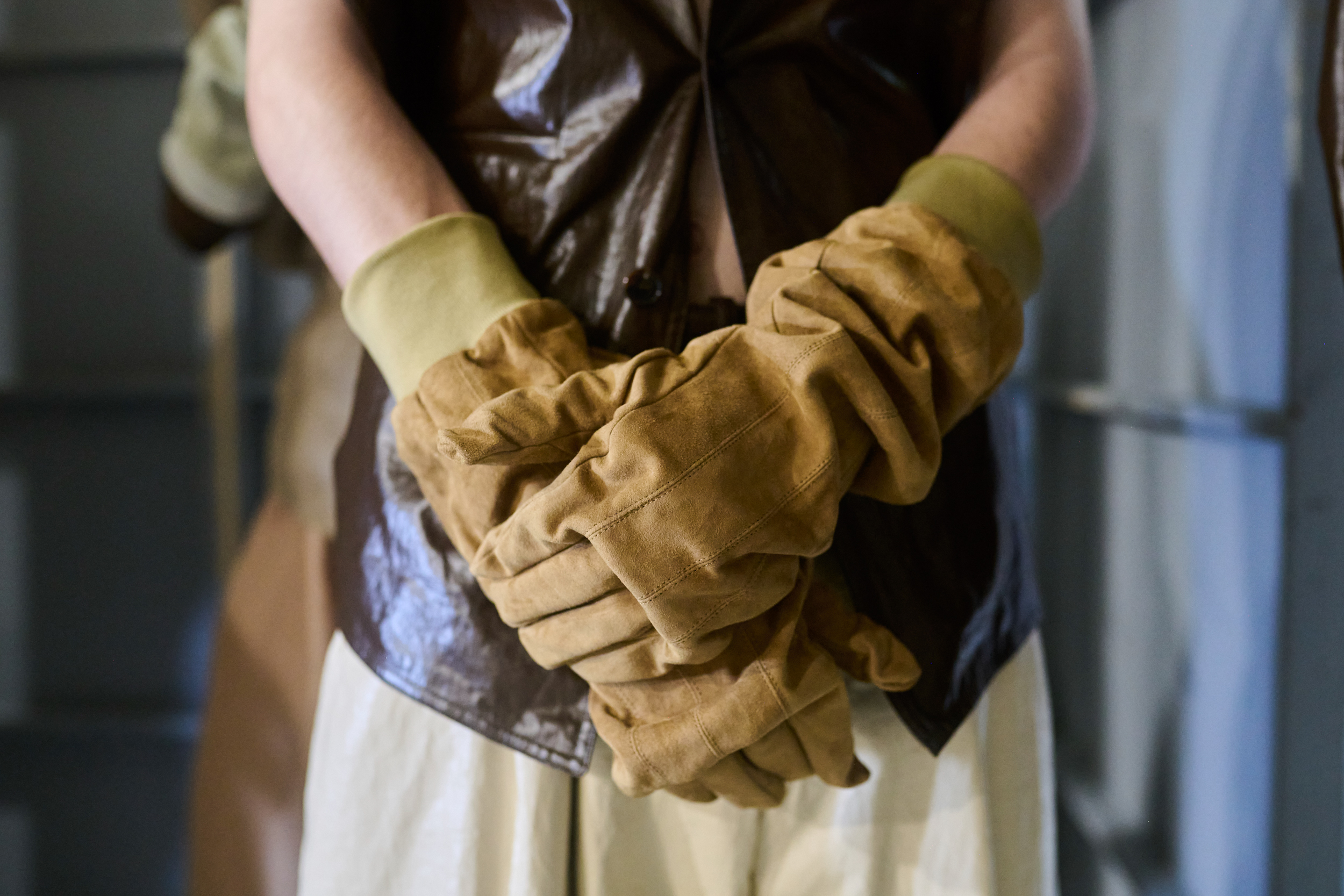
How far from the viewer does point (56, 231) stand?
174 cm

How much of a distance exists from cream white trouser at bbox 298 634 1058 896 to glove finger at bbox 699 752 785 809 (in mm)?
41

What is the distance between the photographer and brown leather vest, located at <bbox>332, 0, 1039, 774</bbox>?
1.71 ft

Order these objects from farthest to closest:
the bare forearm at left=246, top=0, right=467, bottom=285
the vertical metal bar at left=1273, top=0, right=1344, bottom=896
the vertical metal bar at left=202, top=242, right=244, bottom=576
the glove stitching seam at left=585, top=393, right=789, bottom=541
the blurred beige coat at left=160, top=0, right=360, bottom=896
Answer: the vertical metal bar at left=202, top=242, right=244, bottom=576 → the blurred beige coat at left=160, top=0, right=360, bottom=896 → the vertical metal bar at left=1273, top=0, right=1344, bottom=896 → the bare forearm at left=246, top=0, right=467, bottom=285 → the glove stitching seam at left=585, top=393, right=789, bottom=541

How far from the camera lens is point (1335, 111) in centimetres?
47

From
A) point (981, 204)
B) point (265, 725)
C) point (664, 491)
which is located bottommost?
point (265, 725)

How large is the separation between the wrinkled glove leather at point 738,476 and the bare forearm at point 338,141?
6.0 inches

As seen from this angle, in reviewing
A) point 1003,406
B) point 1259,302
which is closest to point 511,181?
point 1003,406

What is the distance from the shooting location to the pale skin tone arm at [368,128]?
19.8 inches

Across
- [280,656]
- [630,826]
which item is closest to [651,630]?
[630,826]

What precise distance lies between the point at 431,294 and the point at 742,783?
0.95 ft

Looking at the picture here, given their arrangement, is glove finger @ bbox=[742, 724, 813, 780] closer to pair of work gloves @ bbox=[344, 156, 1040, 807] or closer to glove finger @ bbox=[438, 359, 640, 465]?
pair of work gloves @ bbox=[344, 156, 1040, 807]

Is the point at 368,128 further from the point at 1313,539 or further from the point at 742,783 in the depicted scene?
the point at 1313,539

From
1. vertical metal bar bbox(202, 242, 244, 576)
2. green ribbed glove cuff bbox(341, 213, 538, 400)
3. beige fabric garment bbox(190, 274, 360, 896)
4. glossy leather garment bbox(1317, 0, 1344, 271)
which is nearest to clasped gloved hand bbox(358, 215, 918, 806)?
green ribbed glove cuff bbox(341, 213, 538, 400)

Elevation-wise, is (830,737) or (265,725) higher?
(830,737)
